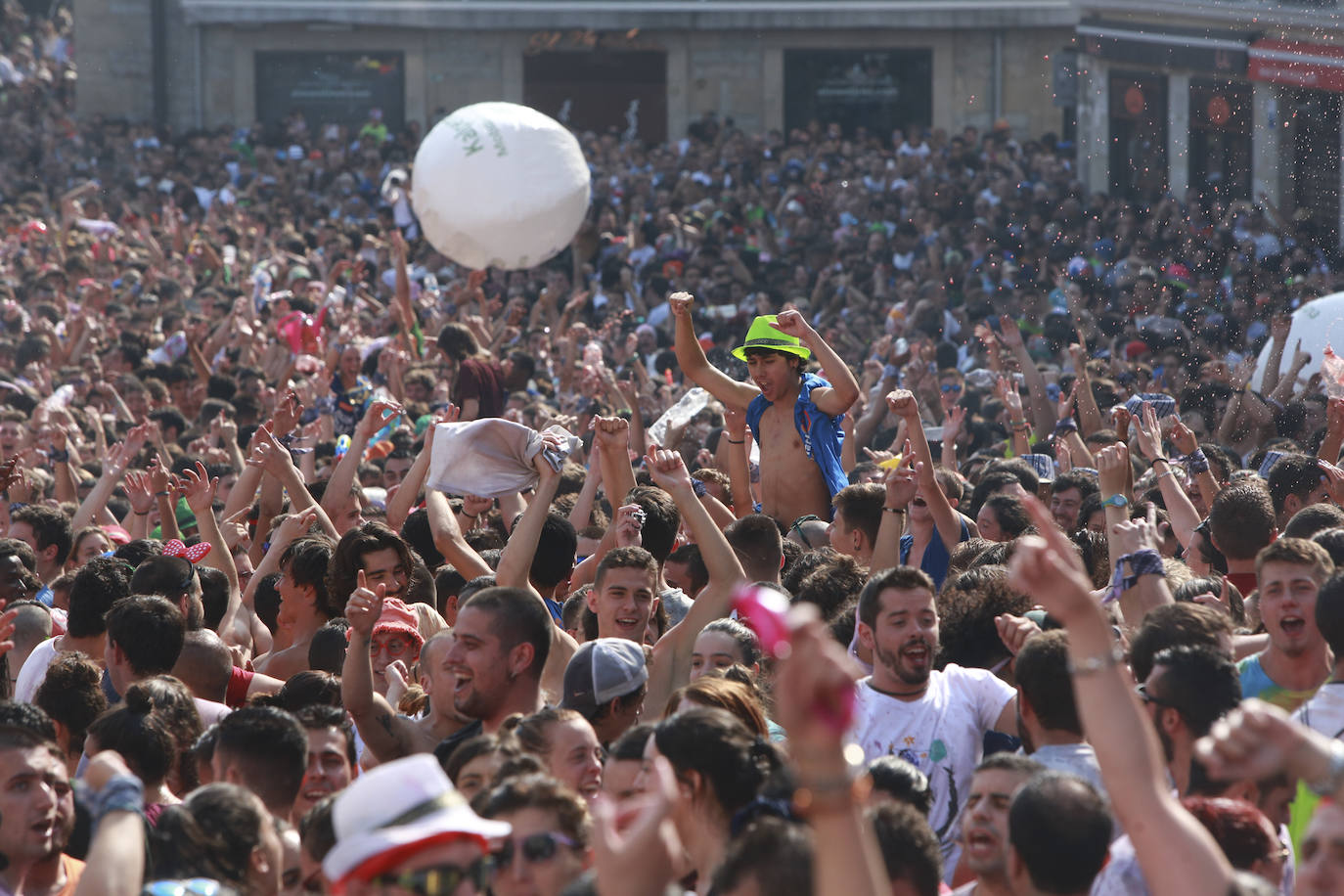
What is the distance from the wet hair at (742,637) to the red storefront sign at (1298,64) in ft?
53.5

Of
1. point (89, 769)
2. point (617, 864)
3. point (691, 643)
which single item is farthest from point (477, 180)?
point (617, 864)

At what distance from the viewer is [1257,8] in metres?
20.5

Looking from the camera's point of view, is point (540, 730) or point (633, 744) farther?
point (540, 730)

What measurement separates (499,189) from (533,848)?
311 inches

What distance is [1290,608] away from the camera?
4281 mm

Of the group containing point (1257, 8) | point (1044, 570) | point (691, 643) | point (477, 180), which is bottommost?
point (691, 643)

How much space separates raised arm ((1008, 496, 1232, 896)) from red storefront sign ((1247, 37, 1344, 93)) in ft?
58.3

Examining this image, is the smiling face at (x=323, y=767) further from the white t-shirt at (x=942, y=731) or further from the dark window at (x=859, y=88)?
the dark window at (x=859, y=88)

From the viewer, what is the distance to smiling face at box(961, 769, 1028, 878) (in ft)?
10.9

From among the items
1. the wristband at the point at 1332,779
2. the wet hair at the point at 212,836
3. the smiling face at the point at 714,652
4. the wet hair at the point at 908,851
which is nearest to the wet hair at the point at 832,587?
the smiling face at the point at 714,652

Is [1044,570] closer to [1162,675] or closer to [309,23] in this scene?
[1162,675]

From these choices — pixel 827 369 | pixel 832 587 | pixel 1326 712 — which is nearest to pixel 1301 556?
pixel 1326 712

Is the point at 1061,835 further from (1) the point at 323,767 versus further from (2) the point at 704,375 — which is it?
(2) the point at 704,375

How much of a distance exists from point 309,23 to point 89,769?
1186 inches
